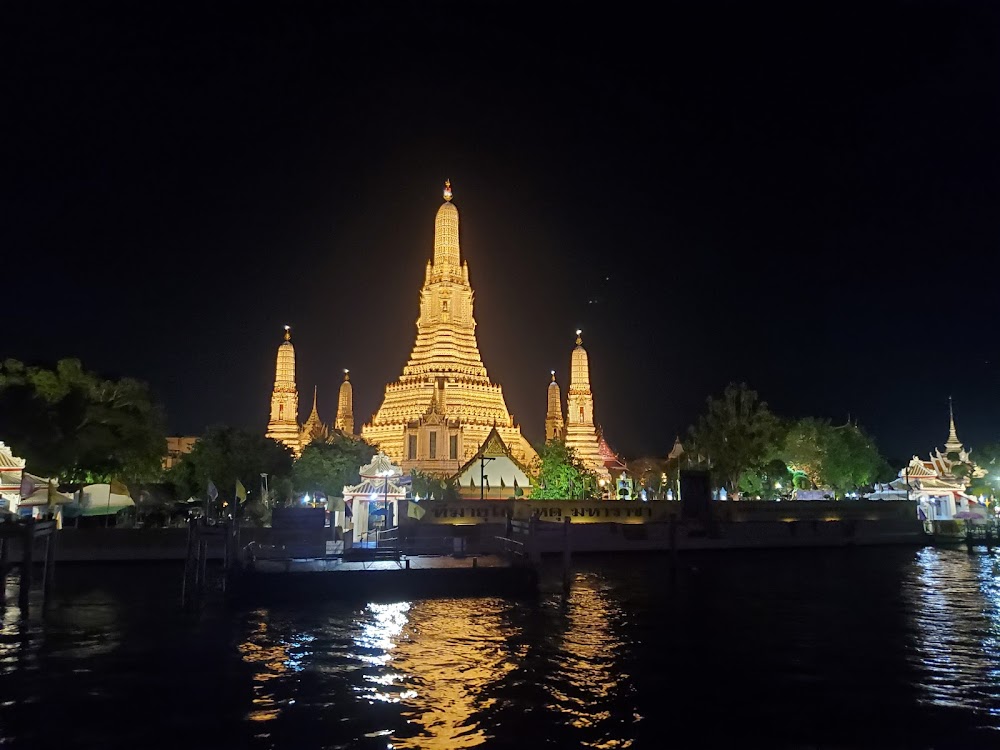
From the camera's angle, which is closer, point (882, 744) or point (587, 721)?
point (882, 744)

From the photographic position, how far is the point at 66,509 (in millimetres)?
41750

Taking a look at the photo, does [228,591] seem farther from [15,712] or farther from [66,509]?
[66,509]

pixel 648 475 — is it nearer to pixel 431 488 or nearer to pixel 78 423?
pixel 431 488

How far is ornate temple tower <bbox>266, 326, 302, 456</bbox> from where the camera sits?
236ft

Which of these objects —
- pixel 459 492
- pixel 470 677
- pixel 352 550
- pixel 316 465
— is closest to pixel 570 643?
pixel 470 677

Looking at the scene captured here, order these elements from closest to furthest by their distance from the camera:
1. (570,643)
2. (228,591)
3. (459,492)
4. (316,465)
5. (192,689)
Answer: (192,689) < (570,643) < (228,591) < (316,465) < (459,492)

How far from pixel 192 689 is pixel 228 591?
32.5 feet

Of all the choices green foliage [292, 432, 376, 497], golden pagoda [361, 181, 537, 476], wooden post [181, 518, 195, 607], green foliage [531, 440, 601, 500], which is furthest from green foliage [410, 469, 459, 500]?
wooden post [181, 518, 195, 607]

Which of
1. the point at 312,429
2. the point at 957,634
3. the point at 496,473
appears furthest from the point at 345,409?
the point at 957,634

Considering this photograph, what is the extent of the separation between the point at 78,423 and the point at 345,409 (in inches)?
1401

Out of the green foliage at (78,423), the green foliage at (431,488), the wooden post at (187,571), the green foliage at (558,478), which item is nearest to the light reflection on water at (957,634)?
the wooden post at (187,571)

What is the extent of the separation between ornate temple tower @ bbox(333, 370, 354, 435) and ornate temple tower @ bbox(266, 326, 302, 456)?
5.58 m

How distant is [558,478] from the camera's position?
52.7 metres

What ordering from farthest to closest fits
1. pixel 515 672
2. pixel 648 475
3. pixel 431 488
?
pixel 648 475 → pixel 431 488 → pixel 515 672
